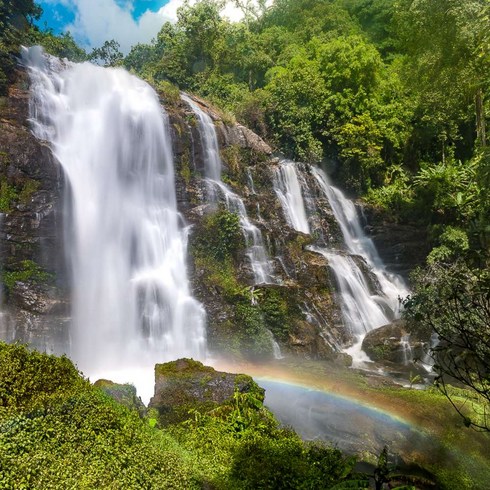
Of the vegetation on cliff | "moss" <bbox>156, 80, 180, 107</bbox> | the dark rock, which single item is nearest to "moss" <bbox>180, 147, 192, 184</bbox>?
"moss" <bbox>156, 80, 180, 107</bbox>

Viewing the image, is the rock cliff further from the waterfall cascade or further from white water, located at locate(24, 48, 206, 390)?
the waterfall cascade

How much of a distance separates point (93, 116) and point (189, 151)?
4.53 metres

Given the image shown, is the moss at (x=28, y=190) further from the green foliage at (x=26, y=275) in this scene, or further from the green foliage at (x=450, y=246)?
the green foliage at (x=450, y=246)

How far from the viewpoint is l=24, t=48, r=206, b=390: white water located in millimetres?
13875

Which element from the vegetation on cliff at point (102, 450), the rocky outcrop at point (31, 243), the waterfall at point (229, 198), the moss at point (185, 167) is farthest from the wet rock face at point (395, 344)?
the moss at point (185, 167)

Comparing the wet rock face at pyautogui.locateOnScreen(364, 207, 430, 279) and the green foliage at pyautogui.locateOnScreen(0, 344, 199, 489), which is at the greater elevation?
the wet rock face at pyautogui.locateOnScreen(364, 207, 430, 279)

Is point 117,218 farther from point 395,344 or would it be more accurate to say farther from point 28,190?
point 395,344

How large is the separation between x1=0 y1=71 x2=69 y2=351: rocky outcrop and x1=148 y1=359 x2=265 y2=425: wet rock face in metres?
6.57

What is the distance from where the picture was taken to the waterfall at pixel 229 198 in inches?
627

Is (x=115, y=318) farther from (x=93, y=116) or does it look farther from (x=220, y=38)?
(x=220, y=38)

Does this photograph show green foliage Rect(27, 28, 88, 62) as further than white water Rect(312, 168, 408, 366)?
Yes

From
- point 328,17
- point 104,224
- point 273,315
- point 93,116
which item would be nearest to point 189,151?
point 93,116

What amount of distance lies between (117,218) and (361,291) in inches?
402

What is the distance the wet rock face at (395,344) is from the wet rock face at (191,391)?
6889mm
